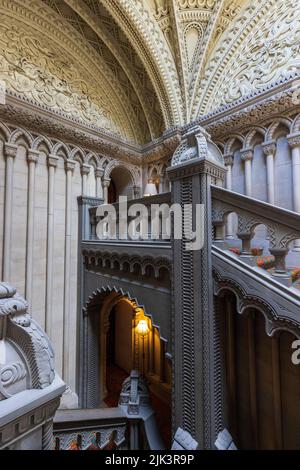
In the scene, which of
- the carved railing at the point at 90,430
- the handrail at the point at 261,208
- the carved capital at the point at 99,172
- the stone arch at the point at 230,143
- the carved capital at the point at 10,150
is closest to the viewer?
the handrail at the point at 261,208

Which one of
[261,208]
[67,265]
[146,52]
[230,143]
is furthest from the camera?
[146,52]

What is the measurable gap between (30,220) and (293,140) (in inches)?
210

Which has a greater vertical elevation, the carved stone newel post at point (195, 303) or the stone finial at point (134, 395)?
the carved stone newel post at point (195, 303)

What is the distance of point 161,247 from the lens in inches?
126

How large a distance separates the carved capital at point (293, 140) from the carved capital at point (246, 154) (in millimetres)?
701

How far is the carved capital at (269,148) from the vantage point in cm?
437

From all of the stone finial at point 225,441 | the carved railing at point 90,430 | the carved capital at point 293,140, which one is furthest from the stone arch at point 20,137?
the stone finial at point 225,441

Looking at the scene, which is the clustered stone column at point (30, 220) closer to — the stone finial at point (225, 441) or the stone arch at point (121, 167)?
the stone arch at point (121, 167)

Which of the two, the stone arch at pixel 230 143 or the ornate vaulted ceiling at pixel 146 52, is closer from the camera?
the ornate vaulted ceiling at pixel 146 52

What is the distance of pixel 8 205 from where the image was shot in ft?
14.8

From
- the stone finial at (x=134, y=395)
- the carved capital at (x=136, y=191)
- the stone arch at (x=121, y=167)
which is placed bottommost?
the stone finial at (x=134, y=395)

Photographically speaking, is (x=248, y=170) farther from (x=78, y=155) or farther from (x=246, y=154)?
(x=78, y=155)

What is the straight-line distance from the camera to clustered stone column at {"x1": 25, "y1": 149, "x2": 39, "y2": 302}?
4.68 meters

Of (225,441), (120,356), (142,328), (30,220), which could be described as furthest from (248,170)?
(120,356)
